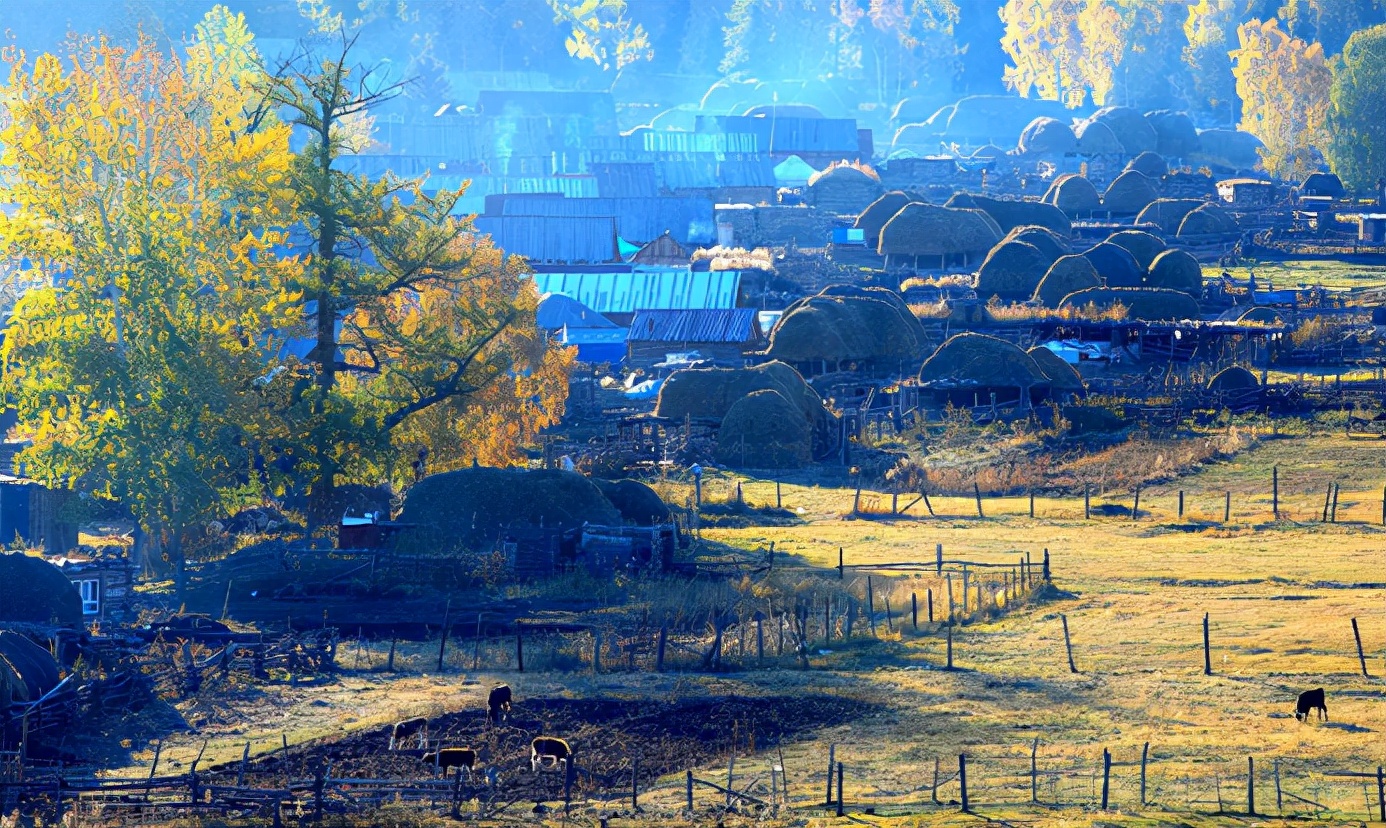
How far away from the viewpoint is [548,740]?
69.7 feet

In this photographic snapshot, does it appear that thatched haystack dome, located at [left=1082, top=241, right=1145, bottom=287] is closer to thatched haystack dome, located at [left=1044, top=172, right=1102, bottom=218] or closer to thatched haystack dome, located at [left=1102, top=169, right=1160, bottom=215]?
thatched haystack dome, located at [left=1044, top=172, right=1102, bottom=218]

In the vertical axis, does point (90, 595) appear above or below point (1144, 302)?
below

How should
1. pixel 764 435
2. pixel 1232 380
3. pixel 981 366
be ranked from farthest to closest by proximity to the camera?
pixel 981 366
pixel 1232 380
pixel 764 435

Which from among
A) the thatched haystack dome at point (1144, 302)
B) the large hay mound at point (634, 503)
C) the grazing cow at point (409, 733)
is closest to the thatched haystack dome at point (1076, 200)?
the thatched haystack dome at point (1144, 302)

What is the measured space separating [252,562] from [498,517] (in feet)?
13.5

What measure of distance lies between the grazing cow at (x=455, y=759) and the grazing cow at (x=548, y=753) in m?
0.69

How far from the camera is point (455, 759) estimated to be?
68.2 ft

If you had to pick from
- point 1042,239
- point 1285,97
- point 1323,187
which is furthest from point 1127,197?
point 1285,97

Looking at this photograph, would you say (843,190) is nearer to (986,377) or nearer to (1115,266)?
(1115,266)

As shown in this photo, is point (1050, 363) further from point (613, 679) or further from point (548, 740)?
point (548, 740)

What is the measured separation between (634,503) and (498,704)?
40.5ft

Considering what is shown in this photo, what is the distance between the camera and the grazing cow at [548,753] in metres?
21.2

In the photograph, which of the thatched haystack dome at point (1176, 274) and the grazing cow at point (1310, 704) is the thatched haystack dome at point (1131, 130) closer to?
the thatched haystack dome at point (1176, 274)

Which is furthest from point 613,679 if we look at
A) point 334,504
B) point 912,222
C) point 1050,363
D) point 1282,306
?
point 912,222
